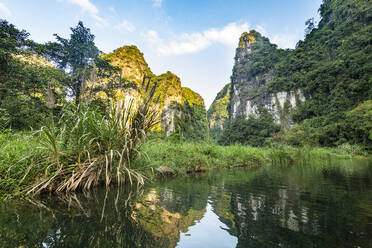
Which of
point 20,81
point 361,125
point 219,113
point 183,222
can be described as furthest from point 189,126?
point 219,113

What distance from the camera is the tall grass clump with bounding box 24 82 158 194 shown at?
2557mm

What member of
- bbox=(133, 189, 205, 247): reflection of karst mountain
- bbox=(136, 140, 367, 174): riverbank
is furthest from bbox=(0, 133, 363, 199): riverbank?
bbox=(133, 189, 205, 247): reflection of karst mountain

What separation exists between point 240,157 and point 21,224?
8.57 metres

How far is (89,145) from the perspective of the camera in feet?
8.80

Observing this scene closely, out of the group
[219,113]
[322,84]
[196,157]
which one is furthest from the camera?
[219,113]

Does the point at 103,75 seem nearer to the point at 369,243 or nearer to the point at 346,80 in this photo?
the point at 369,243

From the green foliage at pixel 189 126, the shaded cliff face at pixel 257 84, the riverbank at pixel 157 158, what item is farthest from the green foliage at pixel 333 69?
the riverbank at pixel 157 158

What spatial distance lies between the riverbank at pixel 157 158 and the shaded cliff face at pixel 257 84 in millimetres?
39427

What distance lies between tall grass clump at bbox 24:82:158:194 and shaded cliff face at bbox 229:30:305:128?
52022 mm

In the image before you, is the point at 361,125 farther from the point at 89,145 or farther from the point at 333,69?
the point at 89,145

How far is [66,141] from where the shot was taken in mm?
2830

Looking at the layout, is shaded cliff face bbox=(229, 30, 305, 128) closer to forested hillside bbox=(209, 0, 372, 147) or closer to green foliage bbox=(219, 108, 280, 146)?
forested hillside bbox=(209, 0, 372, 147)

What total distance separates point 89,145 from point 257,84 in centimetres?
7166

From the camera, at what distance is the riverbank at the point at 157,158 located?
2455 millimetres
